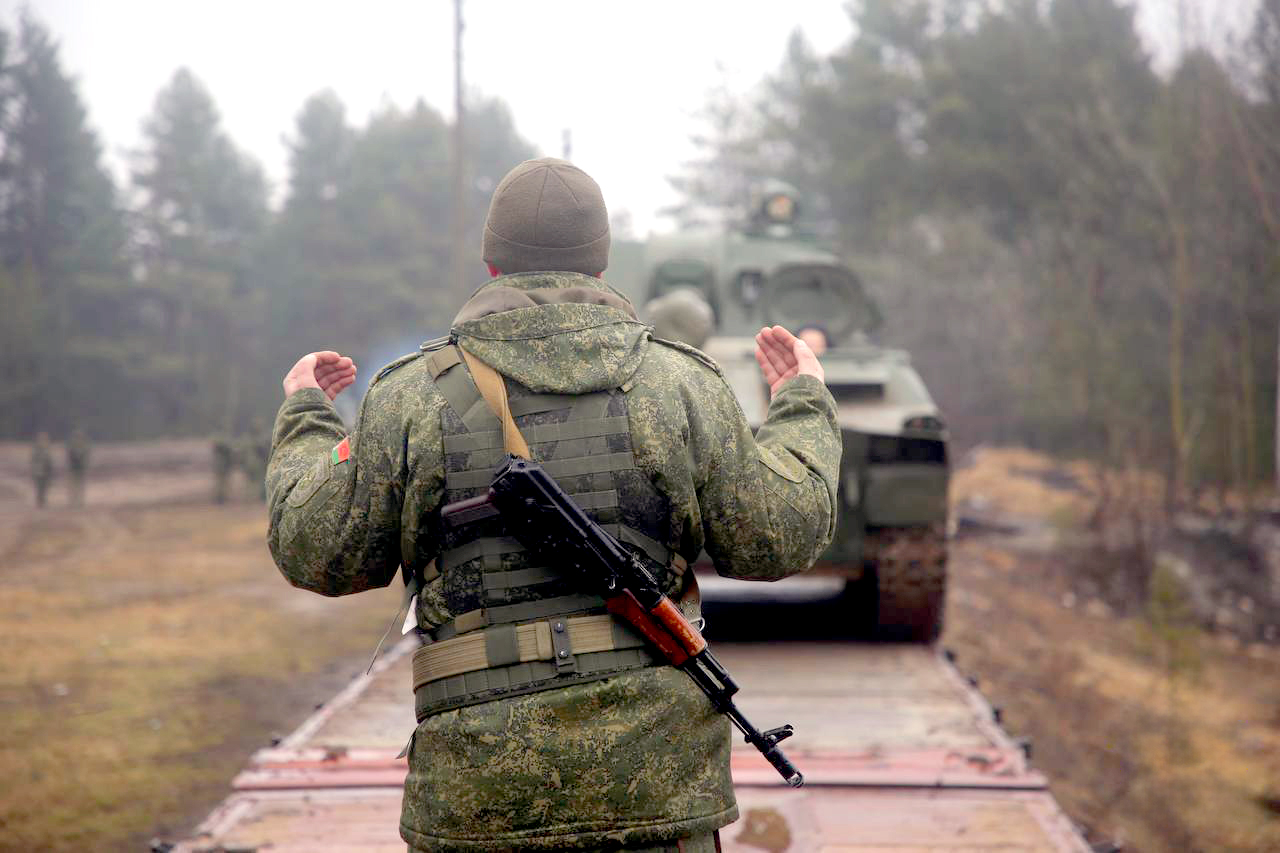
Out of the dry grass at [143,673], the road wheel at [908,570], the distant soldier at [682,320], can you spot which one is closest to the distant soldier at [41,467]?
the dry grass at [143,673]

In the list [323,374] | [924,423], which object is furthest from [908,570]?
[323,374]

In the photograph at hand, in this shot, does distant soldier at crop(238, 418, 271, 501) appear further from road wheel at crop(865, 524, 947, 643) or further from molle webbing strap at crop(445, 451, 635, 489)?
molle webbing strap at crop(445, 451, 635, 489)

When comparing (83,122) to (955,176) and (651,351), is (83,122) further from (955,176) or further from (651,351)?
(651,351)

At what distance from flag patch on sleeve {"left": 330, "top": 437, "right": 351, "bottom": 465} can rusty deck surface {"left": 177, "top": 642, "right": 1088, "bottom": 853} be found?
1.65 meters

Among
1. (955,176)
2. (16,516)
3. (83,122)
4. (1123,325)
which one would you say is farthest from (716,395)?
(83,122)

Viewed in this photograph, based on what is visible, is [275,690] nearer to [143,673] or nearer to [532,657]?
[143,673]

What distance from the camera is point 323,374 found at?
88.4 inches

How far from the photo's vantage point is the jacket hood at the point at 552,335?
193cm

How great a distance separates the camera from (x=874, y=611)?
6.06 m

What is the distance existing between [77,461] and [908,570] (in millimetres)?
14527

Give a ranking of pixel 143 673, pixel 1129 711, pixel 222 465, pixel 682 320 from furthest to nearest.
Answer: pixel 222 465, pixel 143 673, pixel 1129 711, pixel 682 320

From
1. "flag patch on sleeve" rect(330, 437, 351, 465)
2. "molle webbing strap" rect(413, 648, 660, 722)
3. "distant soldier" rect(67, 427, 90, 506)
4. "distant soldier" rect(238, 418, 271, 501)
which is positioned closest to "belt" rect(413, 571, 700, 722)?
"molle webbing strap" rect(413, 648, 660, 722)

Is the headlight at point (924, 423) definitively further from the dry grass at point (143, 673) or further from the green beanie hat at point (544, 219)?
the green beanie hat at point (544, 219)

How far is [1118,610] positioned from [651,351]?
30.9 feet
